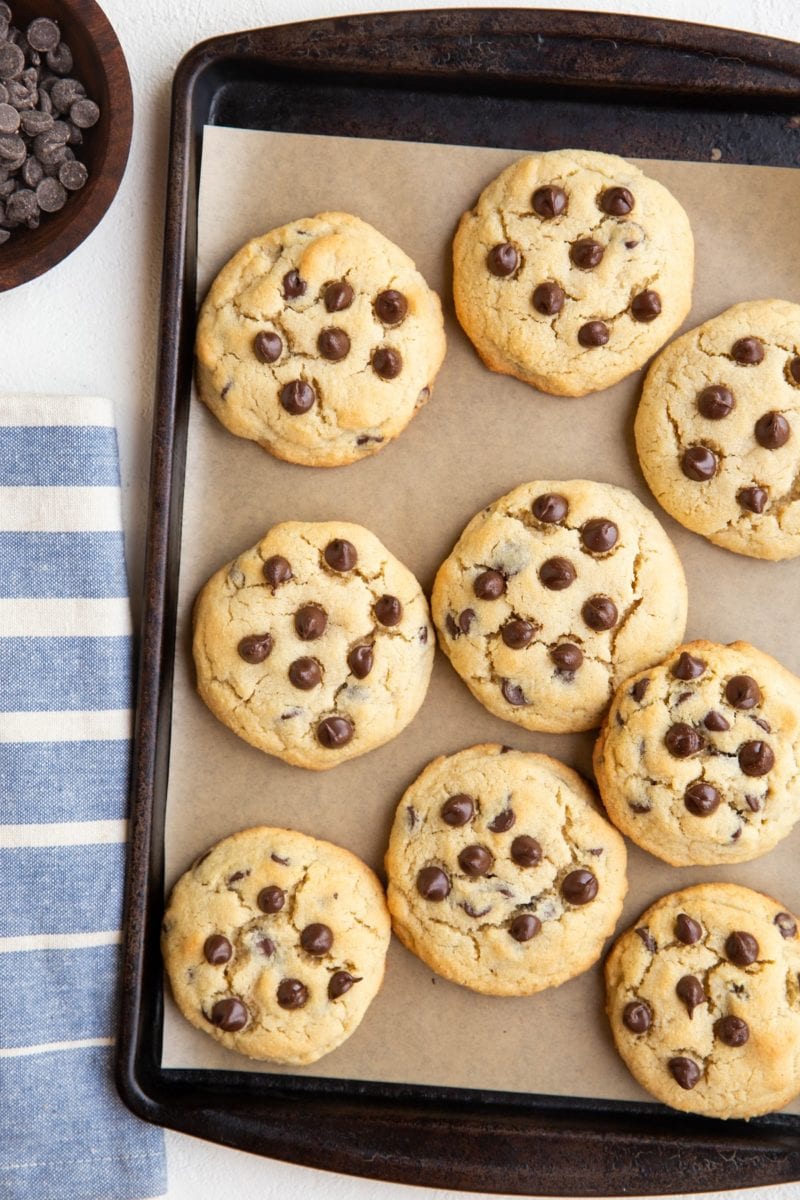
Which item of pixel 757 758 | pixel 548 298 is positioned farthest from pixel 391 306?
pixel 757 758

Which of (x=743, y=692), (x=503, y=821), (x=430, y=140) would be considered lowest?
(x=503, y=821)

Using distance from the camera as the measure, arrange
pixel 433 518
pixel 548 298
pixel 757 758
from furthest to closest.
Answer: pixel 433 518 < pixel 548 298 < pixel 757 758

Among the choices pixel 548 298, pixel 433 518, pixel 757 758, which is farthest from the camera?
pixel 433 518

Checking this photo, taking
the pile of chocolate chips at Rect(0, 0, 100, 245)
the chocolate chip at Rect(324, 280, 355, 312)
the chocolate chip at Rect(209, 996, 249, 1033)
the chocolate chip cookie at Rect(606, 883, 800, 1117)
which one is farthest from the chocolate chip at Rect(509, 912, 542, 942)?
the pile of chocolate chips at Rect(0, 0, 100, 245)

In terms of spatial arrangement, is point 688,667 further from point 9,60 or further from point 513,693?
point 9,60

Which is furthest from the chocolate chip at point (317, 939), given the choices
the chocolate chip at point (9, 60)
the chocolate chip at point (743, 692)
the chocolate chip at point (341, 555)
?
the chocolate chip at point (9, 60)

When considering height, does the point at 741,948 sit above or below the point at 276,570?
below
